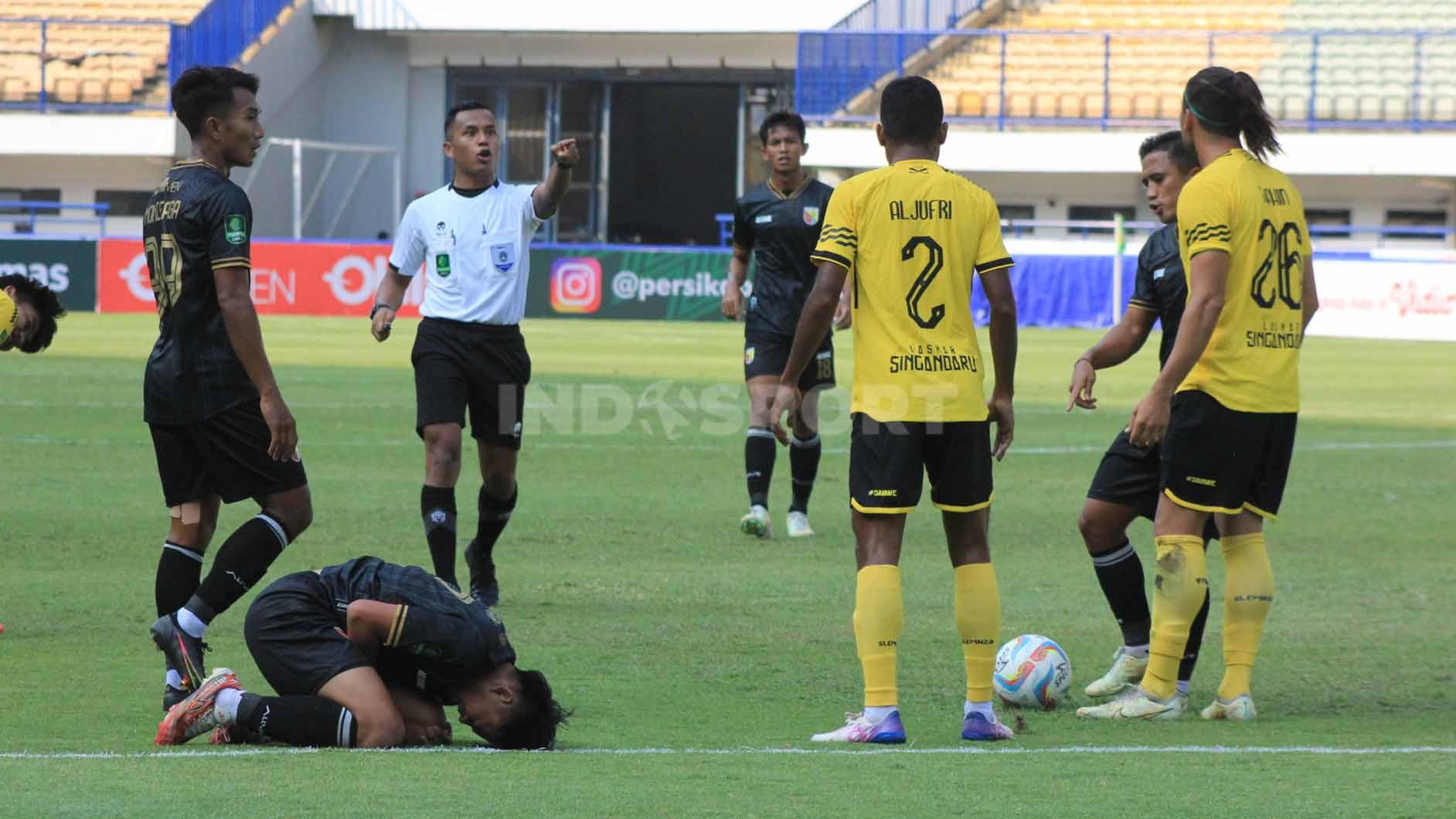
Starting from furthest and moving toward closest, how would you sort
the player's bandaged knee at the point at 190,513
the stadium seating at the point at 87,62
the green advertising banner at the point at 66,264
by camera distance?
the stadium seating at the point at 87,62, the green advertising banner at the point at 66,264, the player's bandaged knee at the point at 190,513

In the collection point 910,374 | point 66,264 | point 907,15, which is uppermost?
point 907,15

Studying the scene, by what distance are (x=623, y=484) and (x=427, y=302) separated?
427 centimetres

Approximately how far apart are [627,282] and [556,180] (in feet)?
81.1

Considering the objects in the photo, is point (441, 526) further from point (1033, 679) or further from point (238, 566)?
point (1033, 679)

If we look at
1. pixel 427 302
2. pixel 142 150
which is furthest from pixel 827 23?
pixel 427 302

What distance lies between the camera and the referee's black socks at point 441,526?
8.24 m

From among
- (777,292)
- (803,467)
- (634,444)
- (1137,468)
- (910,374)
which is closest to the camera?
(910,374)

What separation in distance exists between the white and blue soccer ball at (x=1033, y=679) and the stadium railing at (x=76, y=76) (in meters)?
34.5

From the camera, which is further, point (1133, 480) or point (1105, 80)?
point (1105, 80)

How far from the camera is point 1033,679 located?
629 cm

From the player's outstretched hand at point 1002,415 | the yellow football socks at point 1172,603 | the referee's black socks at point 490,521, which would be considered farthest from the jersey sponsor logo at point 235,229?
the yellow football socks at point 1172,603

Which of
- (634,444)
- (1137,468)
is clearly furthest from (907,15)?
(1137,468)

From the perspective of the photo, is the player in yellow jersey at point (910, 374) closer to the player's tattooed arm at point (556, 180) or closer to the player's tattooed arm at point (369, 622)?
the player's tattooed arm at point (369, 622)

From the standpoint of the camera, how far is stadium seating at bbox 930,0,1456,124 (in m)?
35.9
